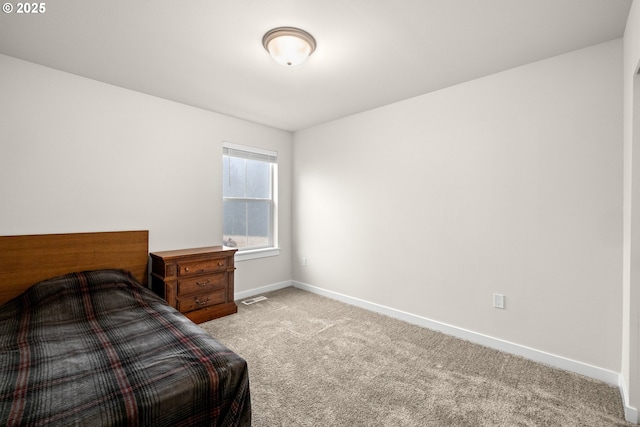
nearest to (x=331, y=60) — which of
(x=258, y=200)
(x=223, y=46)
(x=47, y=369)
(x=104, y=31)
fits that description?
(x=223, y=46)

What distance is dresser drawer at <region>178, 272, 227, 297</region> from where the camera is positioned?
2984mm

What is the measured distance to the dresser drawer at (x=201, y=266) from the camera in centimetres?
299

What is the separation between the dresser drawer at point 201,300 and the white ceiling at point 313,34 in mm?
2134

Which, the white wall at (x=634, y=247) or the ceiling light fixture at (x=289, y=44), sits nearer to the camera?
the white wall at (x=634, y=247)

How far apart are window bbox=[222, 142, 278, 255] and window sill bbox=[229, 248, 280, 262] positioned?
0.08 m

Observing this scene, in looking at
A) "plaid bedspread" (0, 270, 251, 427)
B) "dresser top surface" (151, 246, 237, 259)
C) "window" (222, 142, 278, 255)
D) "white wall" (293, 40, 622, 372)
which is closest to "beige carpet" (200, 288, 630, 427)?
"white wall" (293, 40, 622, 372)

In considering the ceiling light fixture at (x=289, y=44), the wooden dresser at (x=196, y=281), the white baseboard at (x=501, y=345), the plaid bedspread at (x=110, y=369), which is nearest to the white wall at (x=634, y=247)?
the white baseboard at (x=501, y=345)

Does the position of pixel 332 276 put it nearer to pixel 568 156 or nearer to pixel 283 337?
pixel 283 337

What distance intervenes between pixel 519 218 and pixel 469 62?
53.1 inches

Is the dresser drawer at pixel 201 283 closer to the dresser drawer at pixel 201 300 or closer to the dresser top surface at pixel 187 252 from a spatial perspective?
the dresser drawer at pixel 201 300

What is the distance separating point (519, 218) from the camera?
8.05ft

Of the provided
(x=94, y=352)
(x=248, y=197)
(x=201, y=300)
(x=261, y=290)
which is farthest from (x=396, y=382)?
(x=248, y=197)

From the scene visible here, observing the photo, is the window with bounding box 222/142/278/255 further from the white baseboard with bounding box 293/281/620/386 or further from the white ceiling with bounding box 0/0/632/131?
the white baseboard with bounding box 293/281/620/386

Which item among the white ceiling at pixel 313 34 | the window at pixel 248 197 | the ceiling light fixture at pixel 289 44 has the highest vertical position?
the white ceiling at pixel 313 34
